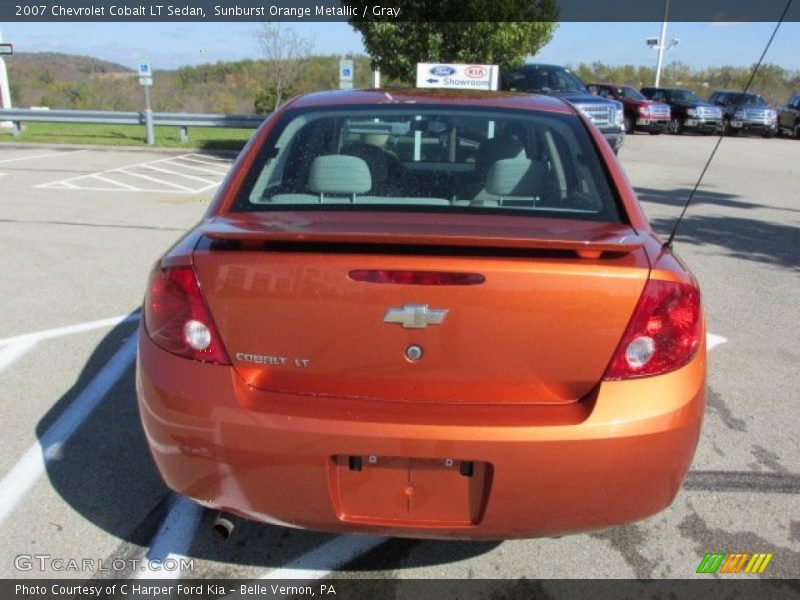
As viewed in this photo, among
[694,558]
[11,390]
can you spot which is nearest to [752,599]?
[694,558]

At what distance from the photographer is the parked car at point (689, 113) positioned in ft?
86.9

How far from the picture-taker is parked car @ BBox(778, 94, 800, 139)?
87.4 ft

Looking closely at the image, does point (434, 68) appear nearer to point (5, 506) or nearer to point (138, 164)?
point (138, 164)

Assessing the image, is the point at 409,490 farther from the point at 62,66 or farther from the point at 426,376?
the point at 62,66

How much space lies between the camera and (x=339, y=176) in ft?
8.63

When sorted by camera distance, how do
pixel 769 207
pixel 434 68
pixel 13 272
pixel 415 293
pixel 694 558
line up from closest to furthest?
1. pixel 415 293
2. pixel 694 558
3. pixel 13 272
4. pixel 769 207
5. pixel 434 68

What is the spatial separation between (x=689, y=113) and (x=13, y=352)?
2720 centimetres

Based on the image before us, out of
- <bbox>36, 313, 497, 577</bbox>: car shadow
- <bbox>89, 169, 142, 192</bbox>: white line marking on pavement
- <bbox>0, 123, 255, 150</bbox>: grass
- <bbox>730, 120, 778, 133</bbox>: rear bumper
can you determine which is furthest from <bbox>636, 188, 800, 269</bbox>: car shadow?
<bbox>730, 120, 778, 133</bbox>: rear bumper

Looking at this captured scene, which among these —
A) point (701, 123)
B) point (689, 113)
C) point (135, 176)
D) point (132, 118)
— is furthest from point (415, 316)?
point (701, 123)

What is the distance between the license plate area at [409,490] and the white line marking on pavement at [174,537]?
0.87 meters

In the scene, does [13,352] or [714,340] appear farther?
[714,340]

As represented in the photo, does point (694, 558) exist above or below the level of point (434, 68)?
below

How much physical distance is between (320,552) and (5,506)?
1327 millimetres

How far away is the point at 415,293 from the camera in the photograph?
196 cm
